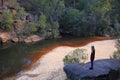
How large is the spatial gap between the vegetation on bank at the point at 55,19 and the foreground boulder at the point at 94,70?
107ft

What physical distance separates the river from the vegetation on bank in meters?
4.06

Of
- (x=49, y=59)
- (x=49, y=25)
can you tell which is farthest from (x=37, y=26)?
(x=49, y=59)

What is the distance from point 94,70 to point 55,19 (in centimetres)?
4071

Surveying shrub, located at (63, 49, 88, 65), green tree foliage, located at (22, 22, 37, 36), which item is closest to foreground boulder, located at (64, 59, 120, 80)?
shrub, located at (63, 49, 88, 65)

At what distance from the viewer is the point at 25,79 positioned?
2545cm

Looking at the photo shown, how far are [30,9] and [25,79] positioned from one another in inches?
1401

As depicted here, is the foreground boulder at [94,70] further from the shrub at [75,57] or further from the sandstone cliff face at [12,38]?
the sandstone cliff face at [12,38]

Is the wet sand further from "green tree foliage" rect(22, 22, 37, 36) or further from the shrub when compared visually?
"green tree foliage" rect(22, 22, 37, 36)

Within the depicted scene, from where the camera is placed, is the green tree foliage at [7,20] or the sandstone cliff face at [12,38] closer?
the sandstone cliff face at [12,38]

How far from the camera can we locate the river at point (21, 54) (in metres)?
30.3

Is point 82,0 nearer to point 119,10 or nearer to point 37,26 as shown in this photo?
point 37,26

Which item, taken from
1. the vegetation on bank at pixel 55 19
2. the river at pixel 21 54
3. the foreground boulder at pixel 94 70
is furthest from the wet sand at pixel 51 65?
the vegetation on bank at pixel 55 19

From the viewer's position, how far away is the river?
99.4 feet

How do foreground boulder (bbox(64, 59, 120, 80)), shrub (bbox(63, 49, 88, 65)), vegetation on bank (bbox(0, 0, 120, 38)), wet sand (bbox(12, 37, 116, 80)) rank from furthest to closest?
vegetation on bank (bbox(0, 0, 120, 38)), shrub (bbox(63, 49, 88, 65)), wet sand (bbox(12, 37, 116, 80)), foreground boulder (bbox(64, 59, 120, 80))
